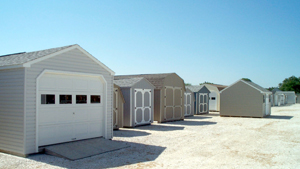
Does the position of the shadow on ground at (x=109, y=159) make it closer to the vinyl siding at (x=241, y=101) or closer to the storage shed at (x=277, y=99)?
the vinyl siding at (x=241, y=101)

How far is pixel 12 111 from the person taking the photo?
7.46m

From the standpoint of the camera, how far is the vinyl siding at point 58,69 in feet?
24.0

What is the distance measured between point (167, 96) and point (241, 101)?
323 inches

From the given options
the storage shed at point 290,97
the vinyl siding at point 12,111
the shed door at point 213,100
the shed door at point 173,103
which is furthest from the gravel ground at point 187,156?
the storage shed at point 290,97

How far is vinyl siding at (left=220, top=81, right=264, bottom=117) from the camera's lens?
21.6 meters

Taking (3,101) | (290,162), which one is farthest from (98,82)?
(290,162)

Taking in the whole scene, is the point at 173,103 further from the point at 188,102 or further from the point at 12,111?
the point at 12,111

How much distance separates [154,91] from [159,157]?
9.86 metres

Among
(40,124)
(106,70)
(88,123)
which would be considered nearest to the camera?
(40,124)

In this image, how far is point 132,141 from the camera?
1005 cm

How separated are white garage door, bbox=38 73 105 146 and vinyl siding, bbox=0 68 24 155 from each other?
0.55 meters

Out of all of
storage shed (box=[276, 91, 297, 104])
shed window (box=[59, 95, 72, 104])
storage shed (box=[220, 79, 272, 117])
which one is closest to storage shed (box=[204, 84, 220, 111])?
storage shed (box=[220, 79, 272, 117])

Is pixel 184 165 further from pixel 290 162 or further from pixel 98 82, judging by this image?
pixel 98 82

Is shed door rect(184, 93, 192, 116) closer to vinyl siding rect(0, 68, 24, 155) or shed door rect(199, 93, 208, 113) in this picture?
shed door rect(199, 93, 208, 113)
